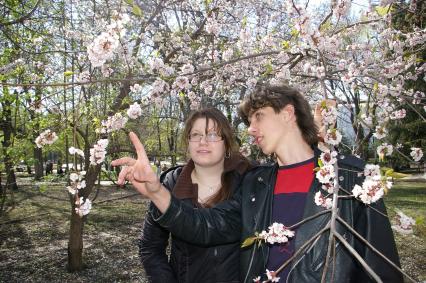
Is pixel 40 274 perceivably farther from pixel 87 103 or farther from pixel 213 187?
pixel 213 187

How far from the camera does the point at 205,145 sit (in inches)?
85.0

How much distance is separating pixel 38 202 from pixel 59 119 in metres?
8.96

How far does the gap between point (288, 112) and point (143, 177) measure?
0.84 meters

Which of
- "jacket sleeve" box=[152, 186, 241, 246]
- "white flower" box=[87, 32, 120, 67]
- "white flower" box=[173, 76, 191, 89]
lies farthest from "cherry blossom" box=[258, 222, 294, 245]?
"white flower" box=[173, 76, 191, 89]

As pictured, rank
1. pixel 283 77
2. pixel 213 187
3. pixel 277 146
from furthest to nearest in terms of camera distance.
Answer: pixel 283 77, pixel 213 187, pixel 277 146

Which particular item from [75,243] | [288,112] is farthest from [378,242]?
[75,243]

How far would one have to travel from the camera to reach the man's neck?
1.93 metres

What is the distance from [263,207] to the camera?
1.83 metres

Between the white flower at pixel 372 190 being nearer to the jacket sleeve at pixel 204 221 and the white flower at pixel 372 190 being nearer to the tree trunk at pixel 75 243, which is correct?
the jacket sleeve at pixel 204 221

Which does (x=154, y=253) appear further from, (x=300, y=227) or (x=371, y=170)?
(x=371, y=170)

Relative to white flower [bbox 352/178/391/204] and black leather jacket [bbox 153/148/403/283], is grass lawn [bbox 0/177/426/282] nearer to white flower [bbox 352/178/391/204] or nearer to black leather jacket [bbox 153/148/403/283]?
black leather jacket [bbox 153/148/403/283]

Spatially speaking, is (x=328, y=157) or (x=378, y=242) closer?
(x=378, y=242)

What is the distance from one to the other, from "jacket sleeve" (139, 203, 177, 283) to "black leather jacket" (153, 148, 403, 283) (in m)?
0.36

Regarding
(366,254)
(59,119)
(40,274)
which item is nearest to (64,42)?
(59,119)
